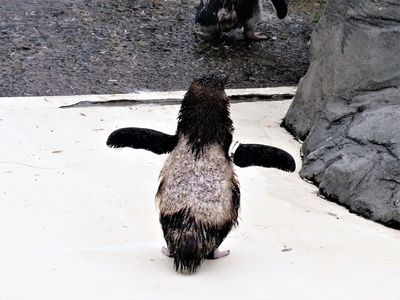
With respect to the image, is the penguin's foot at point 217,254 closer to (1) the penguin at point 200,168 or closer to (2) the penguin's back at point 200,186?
(1) the penguin at point 200,168

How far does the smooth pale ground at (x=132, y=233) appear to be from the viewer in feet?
11.2

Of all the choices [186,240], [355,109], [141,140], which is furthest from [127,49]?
[186,240]

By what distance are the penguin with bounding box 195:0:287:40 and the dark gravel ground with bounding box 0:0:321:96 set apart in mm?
156

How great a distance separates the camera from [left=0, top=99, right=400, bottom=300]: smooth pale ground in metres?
3.41

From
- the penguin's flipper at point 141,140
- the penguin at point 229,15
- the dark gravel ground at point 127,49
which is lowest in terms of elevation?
the dark gravel ground at point 127,49

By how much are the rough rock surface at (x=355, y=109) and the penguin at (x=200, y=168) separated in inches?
46.2

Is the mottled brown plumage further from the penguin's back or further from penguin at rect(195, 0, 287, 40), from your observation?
penguin at rect(195, 0, 287, 40)

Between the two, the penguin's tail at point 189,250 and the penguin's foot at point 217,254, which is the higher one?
the penguin's tail at point 189,250

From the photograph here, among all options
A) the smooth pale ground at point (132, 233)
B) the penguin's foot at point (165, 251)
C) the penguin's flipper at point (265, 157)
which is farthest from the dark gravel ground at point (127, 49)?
the penguin's flipper at point (265, 157)

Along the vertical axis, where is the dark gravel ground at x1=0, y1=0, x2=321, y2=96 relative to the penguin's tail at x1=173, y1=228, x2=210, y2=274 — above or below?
below

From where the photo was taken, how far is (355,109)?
5.16m

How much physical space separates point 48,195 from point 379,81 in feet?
7.02

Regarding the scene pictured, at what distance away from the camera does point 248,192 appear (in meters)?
4.63

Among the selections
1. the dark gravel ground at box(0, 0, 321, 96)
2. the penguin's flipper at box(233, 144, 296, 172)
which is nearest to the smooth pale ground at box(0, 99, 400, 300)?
the penguin's flipper at box(233, 144, 296, 172)
